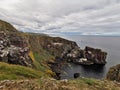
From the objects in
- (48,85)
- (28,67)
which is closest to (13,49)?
(28,67)

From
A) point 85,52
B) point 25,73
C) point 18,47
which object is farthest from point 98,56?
point 25,73

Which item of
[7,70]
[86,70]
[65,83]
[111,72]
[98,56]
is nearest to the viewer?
A: [65,83]

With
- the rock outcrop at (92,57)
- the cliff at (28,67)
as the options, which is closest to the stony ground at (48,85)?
the cliff at (28,67)

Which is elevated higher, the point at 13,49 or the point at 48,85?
the point at 48,85

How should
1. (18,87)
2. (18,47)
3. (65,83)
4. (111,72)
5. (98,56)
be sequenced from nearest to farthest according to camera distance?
(18,87)
(65,83)
(111,72)
(18,47)
(98,56)

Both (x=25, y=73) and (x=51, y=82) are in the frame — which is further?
(x=25, y=73)

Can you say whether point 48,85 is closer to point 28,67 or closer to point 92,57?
point 28,67

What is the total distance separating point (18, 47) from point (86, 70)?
67882mm

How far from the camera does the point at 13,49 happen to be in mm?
101938

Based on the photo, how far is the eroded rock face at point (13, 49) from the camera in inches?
3748

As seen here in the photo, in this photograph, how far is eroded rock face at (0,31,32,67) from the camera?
95.2 meters

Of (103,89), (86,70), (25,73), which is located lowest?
(86,70)

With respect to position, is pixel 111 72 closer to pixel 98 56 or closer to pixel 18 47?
pixel 18 47

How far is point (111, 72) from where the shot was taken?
6400 cm
